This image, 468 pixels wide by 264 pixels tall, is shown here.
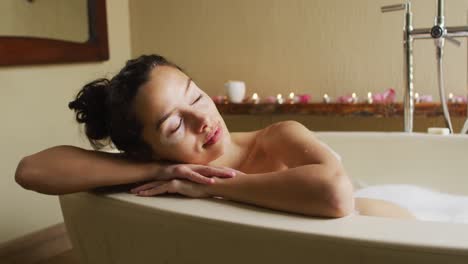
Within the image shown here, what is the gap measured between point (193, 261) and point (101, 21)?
1.81m

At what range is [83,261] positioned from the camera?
1.40m

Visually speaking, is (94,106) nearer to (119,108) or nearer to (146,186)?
(119,108)

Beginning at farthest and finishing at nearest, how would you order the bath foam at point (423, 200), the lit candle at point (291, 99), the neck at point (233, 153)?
1. the lit candle at point (291, 99)
2. the bath foam at point (423, 200)
3. the neck at point (233, 153)

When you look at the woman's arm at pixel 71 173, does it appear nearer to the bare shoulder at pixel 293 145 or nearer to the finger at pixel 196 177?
the finger at pixel 196 177

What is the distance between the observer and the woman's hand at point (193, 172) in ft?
3.93

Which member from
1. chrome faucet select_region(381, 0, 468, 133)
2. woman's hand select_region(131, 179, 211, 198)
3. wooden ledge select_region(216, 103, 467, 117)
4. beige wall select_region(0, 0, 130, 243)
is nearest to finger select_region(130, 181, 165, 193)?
woman's hand select_region(131, 179, 211, 198)

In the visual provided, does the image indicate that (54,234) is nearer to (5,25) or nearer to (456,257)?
(5,25)

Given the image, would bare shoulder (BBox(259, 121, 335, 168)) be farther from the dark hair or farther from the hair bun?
the hair bun

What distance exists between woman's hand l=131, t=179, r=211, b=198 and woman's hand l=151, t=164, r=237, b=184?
13 millimetres

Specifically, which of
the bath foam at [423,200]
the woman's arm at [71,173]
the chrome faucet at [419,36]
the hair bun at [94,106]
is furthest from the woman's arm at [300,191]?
the chrome faucet at [419,36]

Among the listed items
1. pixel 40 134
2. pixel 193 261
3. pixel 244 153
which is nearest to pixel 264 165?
pixel 244 153

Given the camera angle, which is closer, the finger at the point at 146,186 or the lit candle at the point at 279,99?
the finger at the point at 146,186

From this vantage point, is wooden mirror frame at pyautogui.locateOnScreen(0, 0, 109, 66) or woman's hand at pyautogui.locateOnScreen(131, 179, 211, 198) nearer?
woman's hand at pyautogui.locateOnScreen(131, 179, 211, 198)

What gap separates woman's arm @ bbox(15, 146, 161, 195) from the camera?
124 centimetres
